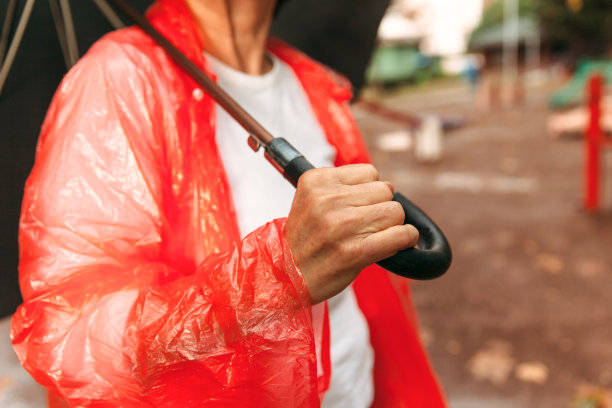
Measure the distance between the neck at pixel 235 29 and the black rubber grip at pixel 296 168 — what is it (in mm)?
517

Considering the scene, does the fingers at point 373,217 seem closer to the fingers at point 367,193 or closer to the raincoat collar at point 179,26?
the fingers at point 367,193

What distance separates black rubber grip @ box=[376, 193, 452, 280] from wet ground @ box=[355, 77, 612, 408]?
Result: 7.42 ft

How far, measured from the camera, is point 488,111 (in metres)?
15.7

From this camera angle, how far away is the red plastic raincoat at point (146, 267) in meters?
0.85

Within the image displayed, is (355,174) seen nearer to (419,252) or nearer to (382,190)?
(382,190)

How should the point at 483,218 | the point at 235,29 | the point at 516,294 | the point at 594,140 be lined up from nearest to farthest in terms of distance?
the point at 235,29 → the point at 516,294 → the point at 594,140 → the point at 483,218

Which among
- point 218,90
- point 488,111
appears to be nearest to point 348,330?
point 218,90

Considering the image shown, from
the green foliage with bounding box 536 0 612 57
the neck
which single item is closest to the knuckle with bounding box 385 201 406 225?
the neck

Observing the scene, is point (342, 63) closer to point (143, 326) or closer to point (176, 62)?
point (176, 62)

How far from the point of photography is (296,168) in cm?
92

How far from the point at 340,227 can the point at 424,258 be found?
0.16 meters

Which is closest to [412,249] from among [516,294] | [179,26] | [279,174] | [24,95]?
[279,174]

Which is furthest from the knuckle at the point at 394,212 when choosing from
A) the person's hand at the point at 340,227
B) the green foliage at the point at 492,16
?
the green foliage at the point at 492,16

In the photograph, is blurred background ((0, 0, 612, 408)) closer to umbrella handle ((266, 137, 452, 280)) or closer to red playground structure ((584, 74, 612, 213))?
red playground structure ((584, 74, 612, 213))
